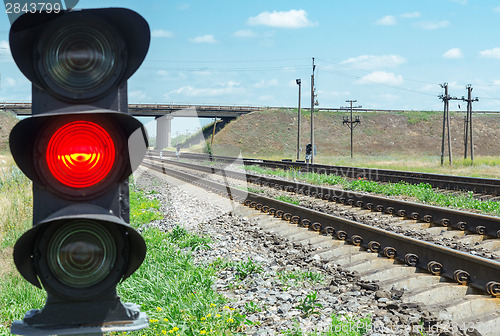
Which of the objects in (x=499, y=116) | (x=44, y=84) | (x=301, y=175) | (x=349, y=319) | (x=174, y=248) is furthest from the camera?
(x=499, y=116)

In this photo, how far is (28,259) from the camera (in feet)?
5.46

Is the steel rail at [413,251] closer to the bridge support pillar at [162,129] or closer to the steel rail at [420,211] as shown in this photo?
the steel rail at [420,211]

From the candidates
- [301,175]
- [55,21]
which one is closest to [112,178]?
[55,21]

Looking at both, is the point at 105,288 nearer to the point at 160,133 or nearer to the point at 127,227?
the point at 127,227

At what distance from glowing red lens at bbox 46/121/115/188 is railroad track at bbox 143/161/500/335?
3726mm

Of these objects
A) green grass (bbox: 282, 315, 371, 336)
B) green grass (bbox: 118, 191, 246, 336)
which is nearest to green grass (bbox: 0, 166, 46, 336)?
green grass (bbox: 118, 191, 246, 336)

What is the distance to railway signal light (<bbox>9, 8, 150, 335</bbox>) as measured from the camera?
5.31ft

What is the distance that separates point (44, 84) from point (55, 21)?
21 cm

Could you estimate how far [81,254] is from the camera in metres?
1.69

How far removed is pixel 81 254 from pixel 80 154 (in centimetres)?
34

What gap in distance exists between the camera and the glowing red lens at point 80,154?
163cm

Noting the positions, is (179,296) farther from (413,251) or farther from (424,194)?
(424,194)

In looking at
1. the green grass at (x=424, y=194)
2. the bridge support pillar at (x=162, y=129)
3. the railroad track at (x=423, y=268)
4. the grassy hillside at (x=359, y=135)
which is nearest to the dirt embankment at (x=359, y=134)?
the grassy hillside at (x=359, y=135)

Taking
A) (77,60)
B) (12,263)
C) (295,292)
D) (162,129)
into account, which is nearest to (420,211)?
(295,292)
